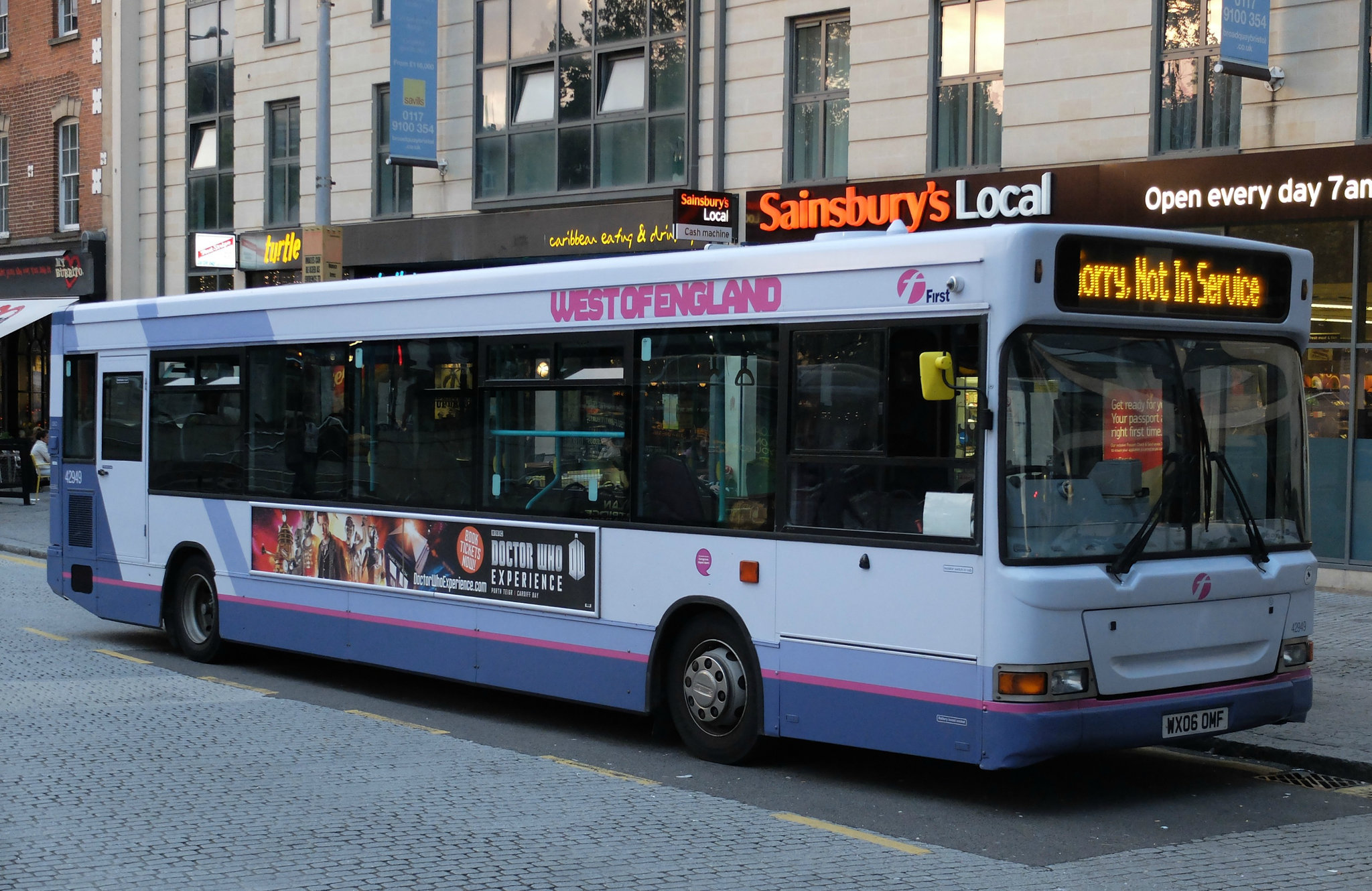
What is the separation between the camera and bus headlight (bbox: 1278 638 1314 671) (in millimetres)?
7789

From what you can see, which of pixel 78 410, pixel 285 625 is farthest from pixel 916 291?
pixel 78 410

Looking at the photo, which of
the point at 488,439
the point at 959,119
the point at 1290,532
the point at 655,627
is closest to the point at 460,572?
the point at 488,439

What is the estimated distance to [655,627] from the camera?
858cm

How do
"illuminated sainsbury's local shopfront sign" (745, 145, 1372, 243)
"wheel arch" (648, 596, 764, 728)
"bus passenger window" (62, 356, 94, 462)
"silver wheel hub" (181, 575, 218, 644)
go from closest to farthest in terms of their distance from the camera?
"wheel arch" (648, 596, 764, 728)
"silver wheel hub" (181, 575, 218, 644)
"bus passenger window" (62, 356, 94, 462)
"illuminated sainsbury's local shopfront sign" (745, 145, 1372, 243)

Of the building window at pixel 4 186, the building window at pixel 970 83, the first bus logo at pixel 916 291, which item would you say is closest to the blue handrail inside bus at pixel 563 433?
the first bus logo at pixel 916 291

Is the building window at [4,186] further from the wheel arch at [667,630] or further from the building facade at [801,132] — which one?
the wheel arch at [667,630]

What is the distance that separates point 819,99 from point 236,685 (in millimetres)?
11213

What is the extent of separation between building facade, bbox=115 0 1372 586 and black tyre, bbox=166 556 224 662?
9.23 metres

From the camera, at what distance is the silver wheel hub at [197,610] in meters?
12.0

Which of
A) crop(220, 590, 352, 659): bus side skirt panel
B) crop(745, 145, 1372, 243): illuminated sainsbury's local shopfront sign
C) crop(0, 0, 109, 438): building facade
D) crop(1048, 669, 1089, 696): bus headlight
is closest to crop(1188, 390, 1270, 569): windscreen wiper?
crop(1048, 669, 1089, 696): bus headlight

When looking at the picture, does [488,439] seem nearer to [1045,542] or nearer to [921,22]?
[1045,542]

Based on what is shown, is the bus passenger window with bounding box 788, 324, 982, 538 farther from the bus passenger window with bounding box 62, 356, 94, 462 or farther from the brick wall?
the brick wall

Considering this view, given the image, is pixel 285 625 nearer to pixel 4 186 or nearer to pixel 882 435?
pixel 882 435

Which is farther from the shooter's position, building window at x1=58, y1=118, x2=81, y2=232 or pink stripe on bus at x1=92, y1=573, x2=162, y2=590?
building window at x1=58, y1=118, x2=81, y2=232
